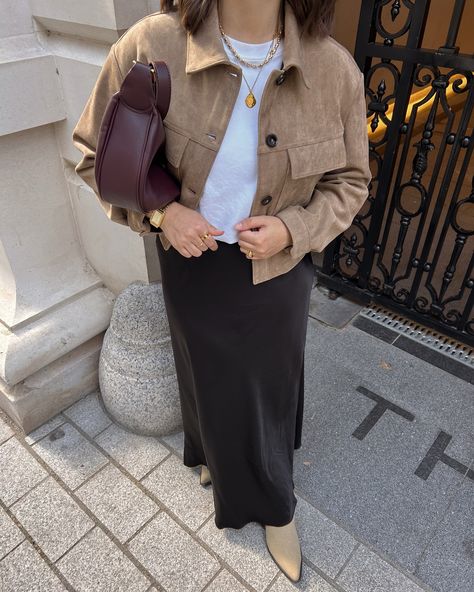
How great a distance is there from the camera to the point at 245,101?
1371 mm

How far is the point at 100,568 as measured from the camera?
218cm

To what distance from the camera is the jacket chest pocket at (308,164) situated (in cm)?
143

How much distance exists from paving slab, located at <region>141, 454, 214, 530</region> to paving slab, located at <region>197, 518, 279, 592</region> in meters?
0.07

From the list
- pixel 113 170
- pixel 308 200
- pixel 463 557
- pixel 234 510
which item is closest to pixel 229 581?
pixel 234 510

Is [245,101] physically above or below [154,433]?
above

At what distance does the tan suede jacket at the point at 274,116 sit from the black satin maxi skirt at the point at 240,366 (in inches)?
5.5

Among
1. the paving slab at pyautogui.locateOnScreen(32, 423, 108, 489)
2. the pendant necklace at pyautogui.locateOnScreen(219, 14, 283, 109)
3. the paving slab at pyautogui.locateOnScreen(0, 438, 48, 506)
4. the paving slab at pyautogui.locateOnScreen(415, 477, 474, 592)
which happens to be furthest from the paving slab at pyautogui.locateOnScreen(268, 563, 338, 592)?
the pendant necklace at pyautogui.locateOnScreen(219, 14, 283, 109)

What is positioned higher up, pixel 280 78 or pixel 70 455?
pixel 280 78

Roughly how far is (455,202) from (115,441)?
249 cm

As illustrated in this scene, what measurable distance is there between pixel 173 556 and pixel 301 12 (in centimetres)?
219

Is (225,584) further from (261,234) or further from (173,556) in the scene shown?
(261,234)

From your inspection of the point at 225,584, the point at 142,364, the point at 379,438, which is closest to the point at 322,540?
the point at 225,584

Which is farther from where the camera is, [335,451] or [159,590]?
[335,451]

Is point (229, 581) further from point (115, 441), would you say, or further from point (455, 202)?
point (455, 202)
